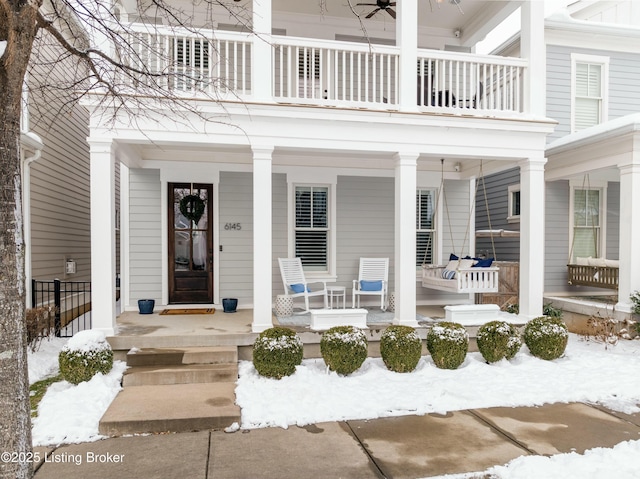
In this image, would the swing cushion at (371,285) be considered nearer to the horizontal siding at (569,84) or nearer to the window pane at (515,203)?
the window pane at (515,203)

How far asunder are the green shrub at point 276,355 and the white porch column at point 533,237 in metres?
3.82

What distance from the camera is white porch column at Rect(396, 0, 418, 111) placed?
20.3ft

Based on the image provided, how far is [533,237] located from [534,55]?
2.74 meters

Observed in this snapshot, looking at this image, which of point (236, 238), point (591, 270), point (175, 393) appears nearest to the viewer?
point (175, 393)

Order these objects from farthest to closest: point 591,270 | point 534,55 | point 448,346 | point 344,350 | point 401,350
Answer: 1. point 591,270
2. point 534,55
3. point 448,346
4. point 401,350
5. point 344,350

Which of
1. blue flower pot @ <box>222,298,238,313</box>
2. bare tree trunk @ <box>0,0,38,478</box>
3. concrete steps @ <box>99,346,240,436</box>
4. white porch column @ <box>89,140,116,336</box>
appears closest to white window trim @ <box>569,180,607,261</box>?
blue flower pot @ <box>222,298,238,313</box>

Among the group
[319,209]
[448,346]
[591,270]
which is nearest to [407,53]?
[319,209]

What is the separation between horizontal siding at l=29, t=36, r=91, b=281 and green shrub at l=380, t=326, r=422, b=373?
5.64 m

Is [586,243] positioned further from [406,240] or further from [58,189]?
[58,189]

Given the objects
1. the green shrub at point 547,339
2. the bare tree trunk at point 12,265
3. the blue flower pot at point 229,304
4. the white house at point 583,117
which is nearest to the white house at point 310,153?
the blue flower pot at point 229,304

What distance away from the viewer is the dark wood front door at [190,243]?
778 cm

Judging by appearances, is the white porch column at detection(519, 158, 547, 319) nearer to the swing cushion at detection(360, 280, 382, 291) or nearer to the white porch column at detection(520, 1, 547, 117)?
the white porch column at detection(520, 1, 547, 117)

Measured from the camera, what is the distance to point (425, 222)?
347 inches

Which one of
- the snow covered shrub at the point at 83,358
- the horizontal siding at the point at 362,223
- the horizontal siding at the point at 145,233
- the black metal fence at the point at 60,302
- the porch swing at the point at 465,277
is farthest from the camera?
the horizontal siding at the point at 362,223
